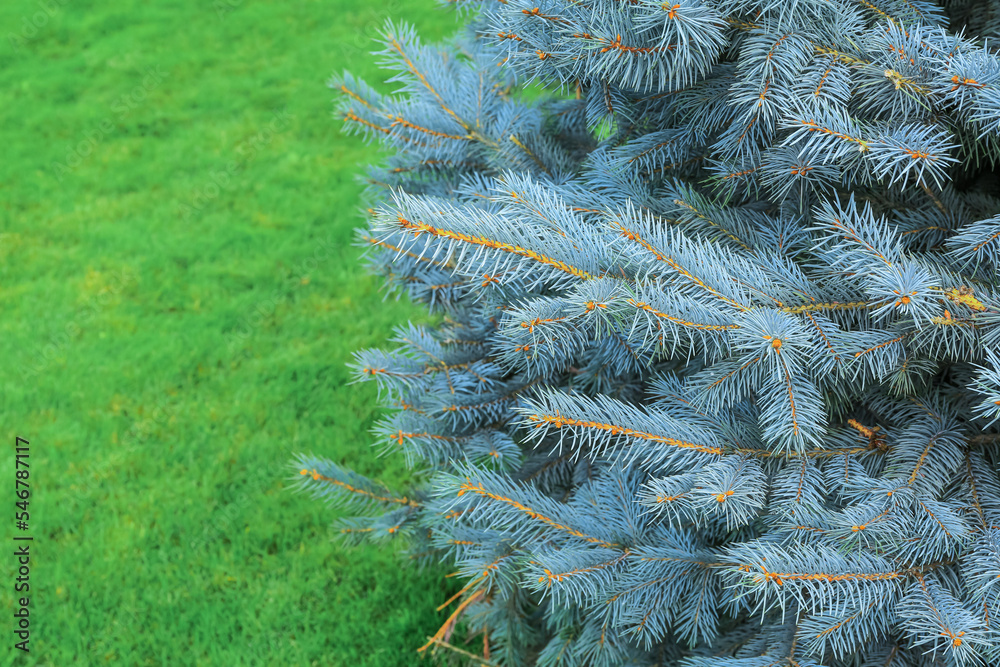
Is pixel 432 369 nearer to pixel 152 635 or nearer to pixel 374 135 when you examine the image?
pixel 374 135

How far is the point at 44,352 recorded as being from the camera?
12.8ft

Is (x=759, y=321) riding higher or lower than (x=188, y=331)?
higher

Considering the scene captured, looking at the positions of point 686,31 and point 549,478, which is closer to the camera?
point 686,31

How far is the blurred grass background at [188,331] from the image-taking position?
8.84 feet

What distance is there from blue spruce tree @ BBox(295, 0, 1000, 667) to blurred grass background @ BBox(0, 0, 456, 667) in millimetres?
1306

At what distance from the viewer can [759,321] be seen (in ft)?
3.87

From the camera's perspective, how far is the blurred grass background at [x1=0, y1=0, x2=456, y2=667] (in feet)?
8.84

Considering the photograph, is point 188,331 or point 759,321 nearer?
point 759,321

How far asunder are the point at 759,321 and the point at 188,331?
3666 millimetres

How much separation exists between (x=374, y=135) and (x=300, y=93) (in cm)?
480

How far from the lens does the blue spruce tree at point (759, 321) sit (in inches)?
48.5

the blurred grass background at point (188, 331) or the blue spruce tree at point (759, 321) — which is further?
the blurred grass background at point (188, 331)

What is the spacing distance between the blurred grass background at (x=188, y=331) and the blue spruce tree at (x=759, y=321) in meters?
1.31

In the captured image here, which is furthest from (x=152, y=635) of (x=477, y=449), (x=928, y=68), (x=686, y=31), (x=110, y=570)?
(x=928, y=68)
